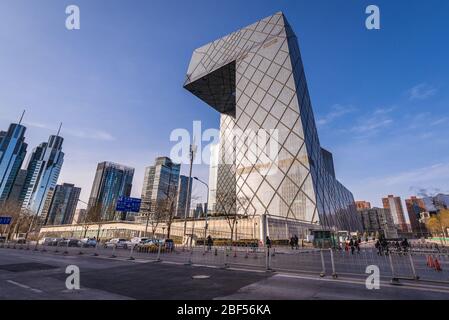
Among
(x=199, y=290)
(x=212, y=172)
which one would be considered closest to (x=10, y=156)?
(x=212, y=172)

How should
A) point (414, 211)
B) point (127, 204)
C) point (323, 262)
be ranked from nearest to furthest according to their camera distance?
point (323, 262) → point (127, 204) → point (414, 211)

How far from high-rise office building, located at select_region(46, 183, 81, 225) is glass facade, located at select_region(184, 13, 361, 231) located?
120444mm

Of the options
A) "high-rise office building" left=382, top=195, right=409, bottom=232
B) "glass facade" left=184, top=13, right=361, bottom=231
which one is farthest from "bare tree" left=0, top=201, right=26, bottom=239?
"high-rise office building" left=382, top=195, right=409, bottom=232

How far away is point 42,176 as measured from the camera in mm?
157500

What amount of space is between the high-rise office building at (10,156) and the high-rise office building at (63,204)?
20.3m

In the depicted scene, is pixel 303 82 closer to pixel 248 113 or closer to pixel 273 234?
pixel 248 113

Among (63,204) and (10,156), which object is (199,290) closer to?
(63,204)

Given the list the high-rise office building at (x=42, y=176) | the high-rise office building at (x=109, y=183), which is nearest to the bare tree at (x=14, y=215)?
the high-rise office building at (x=109, y=183)

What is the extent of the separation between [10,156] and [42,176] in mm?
26436

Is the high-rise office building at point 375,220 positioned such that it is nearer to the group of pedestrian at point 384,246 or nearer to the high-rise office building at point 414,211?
the high-rise office building at point 414,211

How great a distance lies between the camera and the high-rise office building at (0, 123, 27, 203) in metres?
131

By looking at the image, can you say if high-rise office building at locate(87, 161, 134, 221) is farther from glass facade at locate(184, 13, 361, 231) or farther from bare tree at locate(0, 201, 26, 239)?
glass facade at locate(184, 13, 361, 231)

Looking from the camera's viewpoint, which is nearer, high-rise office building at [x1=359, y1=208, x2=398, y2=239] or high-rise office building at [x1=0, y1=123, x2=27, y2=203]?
high-rise office building at [x1=0, y1=123, x2=27, y2=203]
